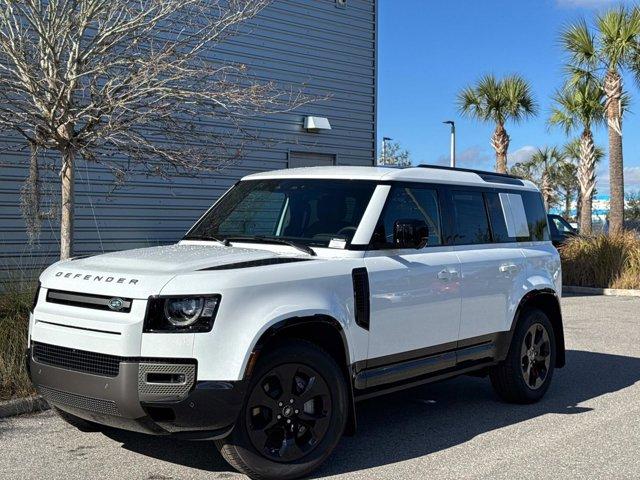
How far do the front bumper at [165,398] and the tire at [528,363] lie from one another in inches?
123

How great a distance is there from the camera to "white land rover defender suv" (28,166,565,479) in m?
4.35

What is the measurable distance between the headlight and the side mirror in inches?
61.2

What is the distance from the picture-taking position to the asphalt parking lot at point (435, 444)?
4.97 m

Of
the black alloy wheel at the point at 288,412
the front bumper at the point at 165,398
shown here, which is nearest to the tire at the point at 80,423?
the front bumper at the point at 165,398

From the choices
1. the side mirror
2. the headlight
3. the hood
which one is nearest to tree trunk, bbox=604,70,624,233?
the side mirror

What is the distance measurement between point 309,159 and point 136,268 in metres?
11.0

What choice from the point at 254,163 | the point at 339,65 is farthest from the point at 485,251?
the point at 339,65

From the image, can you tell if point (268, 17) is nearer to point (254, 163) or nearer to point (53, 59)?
point (254, 163)

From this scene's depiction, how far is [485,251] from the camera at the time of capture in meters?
6.43

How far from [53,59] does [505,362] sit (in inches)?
196

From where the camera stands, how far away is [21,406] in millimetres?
6301

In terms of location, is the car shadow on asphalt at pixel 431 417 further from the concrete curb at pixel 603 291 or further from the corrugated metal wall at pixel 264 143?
the concrete curb at pixel 603 291

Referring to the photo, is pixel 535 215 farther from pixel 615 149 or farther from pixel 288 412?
pixel 615 149

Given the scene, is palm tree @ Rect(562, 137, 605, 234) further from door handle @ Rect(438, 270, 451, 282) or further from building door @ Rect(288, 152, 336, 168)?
door handle @ Rect(438, 270, 451, 282)
